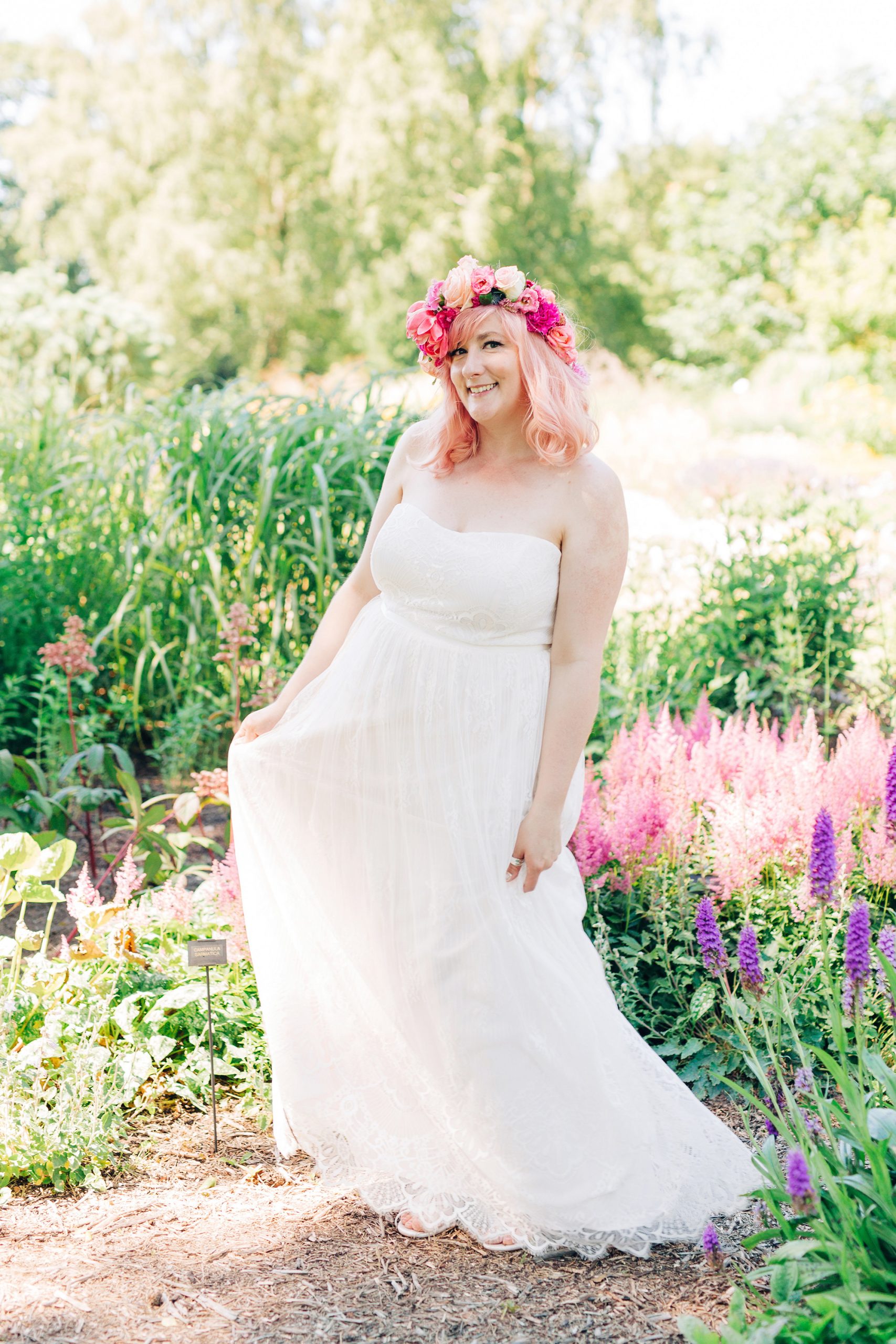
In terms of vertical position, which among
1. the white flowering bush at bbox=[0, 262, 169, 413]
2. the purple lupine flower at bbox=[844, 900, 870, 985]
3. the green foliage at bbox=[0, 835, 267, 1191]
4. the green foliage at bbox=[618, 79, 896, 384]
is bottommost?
the green foliage at bbox=[0, 835, 267, 1191]

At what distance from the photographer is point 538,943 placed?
7.26ft

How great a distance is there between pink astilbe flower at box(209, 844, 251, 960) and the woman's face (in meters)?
1.42

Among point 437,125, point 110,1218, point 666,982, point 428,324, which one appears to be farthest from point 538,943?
point 437,125

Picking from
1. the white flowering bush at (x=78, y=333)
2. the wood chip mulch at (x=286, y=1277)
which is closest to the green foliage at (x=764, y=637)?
the wood chip mulch at (x=286, y=1277)

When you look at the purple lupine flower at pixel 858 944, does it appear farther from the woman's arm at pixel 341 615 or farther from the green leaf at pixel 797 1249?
the woman's arm at pixel 341 615

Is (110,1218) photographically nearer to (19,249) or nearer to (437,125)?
(437,125)

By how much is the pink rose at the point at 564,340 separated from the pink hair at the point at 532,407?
2 centimetres

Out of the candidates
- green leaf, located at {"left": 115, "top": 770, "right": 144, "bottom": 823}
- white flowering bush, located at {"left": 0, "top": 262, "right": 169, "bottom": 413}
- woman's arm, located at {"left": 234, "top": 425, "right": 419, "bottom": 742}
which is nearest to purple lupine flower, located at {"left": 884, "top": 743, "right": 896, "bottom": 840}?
woman's arm, located at {"left": 234, "top": 425, "right": 419, "bottom": 742}

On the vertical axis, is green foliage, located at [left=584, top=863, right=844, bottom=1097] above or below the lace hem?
above

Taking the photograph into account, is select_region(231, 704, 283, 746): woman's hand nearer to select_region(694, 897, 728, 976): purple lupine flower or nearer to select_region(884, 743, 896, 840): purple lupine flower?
select_region(694, 897, 728, 976): purple lupine flower

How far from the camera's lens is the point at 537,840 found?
216cm

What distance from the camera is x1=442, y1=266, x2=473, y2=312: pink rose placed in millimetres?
2221

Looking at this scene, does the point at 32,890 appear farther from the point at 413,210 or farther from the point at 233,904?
the point at 413,210

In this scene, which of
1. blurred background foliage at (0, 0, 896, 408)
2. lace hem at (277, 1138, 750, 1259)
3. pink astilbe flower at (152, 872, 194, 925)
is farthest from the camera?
blurred background foliage at (0, 0, 896, 408)
